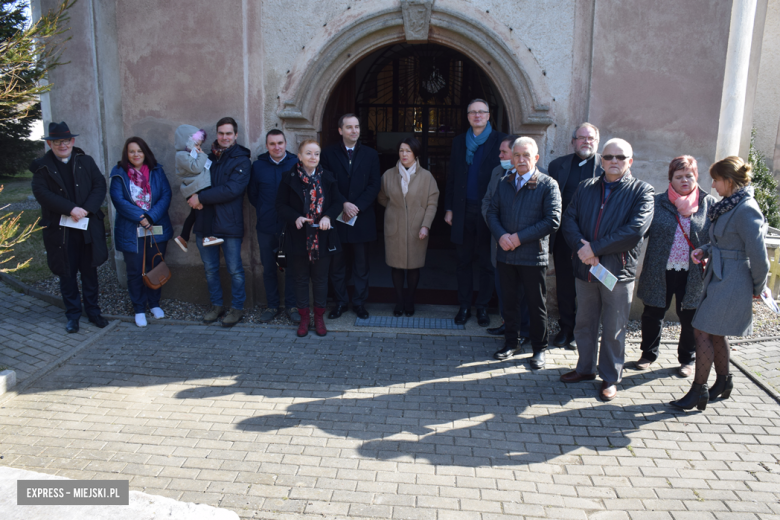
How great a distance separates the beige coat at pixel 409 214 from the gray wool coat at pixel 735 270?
103 inches

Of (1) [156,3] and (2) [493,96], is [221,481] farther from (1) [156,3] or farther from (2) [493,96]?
(2) [493,96]

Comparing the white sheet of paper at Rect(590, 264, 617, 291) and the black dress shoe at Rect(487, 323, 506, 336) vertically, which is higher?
the white sheet of paper at Rect(590, 264, 617, 291)

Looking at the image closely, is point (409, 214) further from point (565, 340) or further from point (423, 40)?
point (565, 340)

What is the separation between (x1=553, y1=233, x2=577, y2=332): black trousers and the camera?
509 centimetres

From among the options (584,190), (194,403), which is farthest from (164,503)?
(584,190)

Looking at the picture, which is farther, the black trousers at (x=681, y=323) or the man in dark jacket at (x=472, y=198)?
the man in dark jacket at (x=472, y=198)

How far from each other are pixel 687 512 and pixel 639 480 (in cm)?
31

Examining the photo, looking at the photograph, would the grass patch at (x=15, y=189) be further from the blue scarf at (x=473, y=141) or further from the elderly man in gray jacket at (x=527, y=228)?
the elderly man in gray jacket at (x=527, y=228)

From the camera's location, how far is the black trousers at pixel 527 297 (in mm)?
4766

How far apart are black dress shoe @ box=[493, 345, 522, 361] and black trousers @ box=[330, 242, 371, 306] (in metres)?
1.60

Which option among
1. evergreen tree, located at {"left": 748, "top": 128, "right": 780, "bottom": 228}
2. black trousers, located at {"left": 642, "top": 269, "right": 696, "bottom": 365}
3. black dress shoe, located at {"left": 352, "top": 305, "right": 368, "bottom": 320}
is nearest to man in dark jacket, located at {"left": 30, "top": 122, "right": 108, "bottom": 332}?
black dress shoe, located at {"left": 352, "top": 305, "right": 368, "bottom": 320}

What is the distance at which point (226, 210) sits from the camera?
5.69 meters

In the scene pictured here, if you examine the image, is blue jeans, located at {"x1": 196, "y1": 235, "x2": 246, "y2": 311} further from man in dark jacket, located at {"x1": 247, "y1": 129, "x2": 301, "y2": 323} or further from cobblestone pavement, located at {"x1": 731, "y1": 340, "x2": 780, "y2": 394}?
cobblestone pavement, located at {"x1": 731, "y1": 340, "x2": 780, "y2": 394}

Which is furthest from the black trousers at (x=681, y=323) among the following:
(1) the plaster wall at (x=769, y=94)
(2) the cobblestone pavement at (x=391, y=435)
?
(1) the plaster wall at (x=769, y=94)
